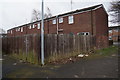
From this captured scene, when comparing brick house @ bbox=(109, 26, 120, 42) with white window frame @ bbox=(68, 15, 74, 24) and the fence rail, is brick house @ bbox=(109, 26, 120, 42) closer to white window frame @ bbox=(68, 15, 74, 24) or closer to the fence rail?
white window frame @ bbox=(68, 15, 74, 24)

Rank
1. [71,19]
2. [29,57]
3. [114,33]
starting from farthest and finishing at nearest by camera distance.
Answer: [114,33], [71,19], [29,57]

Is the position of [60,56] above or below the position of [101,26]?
below

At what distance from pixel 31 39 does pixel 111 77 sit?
602 cm

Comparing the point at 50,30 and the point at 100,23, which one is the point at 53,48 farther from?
the point at 50,30

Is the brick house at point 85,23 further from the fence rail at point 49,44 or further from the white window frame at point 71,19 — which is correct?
the fence rail at point 49,44

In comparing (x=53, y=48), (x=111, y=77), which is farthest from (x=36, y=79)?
(x=53, y=48)

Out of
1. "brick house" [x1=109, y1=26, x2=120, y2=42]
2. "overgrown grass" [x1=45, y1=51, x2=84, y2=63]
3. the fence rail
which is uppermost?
"brick house" [x1=109, y1=26, x2=120, y2=42]

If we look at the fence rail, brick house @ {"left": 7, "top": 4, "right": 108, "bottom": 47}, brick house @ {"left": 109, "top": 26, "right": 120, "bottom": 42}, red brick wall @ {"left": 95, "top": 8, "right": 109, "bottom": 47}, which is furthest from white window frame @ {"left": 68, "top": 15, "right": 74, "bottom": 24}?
brick house @ {"left": 109, "top": 26, "right": 120, "bottom": 42}

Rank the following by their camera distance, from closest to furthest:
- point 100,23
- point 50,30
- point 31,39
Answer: point 31,39 → point 100,23 → point 50,30

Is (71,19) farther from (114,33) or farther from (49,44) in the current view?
(114,33)

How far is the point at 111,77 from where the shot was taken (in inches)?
221

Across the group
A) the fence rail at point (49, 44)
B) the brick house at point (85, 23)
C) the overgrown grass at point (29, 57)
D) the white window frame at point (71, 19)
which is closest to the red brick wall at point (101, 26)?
the brick house at point (85, 23)

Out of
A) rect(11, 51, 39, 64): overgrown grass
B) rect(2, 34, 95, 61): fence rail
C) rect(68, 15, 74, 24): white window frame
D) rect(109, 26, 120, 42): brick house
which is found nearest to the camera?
rect(11, 51, 39, 64): overgrown grass

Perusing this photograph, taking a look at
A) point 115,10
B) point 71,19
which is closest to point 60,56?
point 71,19
